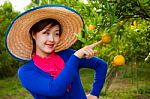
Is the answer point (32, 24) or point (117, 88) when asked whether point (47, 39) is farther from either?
point (117, 88)

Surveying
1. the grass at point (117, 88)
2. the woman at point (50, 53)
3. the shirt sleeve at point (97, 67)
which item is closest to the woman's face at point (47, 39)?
the woman at point (50, 53)

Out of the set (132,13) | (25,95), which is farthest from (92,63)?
(25,95)

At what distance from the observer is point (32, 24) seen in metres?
2.19

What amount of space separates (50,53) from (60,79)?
0.33 m

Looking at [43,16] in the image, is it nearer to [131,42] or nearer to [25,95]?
[131,42]

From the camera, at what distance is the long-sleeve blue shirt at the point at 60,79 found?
6.14 feet

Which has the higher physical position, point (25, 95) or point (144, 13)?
point (144, 13)

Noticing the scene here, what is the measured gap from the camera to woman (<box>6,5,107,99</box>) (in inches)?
74.5

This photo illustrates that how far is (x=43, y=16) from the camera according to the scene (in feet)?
6.98

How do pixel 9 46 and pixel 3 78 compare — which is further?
pixel 3 78

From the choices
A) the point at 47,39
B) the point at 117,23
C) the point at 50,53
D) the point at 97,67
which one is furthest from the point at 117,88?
the point at 117,23

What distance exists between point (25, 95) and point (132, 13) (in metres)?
6.30

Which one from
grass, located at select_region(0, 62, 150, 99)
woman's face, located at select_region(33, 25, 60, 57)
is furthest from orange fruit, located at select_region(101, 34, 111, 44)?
grass, located at select_region(0, 62, 150, 99)

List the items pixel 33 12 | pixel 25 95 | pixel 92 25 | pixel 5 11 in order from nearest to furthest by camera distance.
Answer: pixel 92 25 → pixel 33 12 → pixel 25 95 → pixel 5 11
